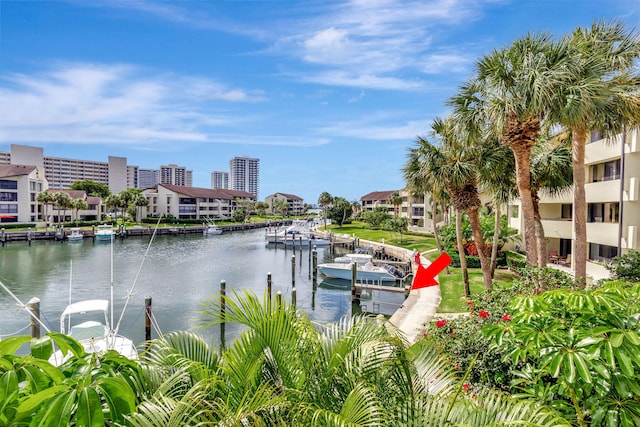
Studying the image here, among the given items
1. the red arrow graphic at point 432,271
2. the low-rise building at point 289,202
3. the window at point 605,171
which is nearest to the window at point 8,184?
the red arrow graphic at point 432,271

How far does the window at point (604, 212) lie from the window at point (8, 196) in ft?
299

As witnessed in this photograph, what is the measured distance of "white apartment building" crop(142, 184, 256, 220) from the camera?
325ft

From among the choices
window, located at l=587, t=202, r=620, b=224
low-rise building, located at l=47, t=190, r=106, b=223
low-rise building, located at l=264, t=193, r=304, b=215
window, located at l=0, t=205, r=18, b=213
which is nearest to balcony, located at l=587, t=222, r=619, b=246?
window, located at l=587, t=202, r=620, b=224

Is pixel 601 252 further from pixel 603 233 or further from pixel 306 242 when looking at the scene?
pixel 306 242

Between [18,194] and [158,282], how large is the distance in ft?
206

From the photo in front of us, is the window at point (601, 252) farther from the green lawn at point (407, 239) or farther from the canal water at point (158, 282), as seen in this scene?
the green lawn at point (407, 239)

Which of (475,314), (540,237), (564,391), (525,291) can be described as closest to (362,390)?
(564,391)

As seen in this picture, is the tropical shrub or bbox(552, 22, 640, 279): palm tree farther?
bbox(552, 22, 640, 279): palm tree

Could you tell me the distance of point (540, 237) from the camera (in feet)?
57.0

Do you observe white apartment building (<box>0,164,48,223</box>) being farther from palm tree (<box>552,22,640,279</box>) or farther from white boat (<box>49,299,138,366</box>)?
palm tree (<box>552,22,640,279</box>)

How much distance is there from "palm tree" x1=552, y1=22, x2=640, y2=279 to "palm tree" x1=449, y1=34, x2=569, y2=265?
60 cm

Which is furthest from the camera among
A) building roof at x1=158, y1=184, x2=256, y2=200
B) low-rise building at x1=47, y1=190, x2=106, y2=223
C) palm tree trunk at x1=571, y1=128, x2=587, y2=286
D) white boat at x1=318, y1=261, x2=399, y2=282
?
building roof at x1=158, y1=184, x2=256, y2=200

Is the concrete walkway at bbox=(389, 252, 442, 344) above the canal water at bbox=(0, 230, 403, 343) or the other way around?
above

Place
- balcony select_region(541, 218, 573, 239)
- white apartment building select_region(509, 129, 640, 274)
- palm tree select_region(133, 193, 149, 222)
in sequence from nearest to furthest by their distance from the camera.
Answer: white apartment building select_region(509, 129, 640, 274)
balcony select_region(541, 218, 573, 239)
palm tree select_region(133, 193, 149, 222)
